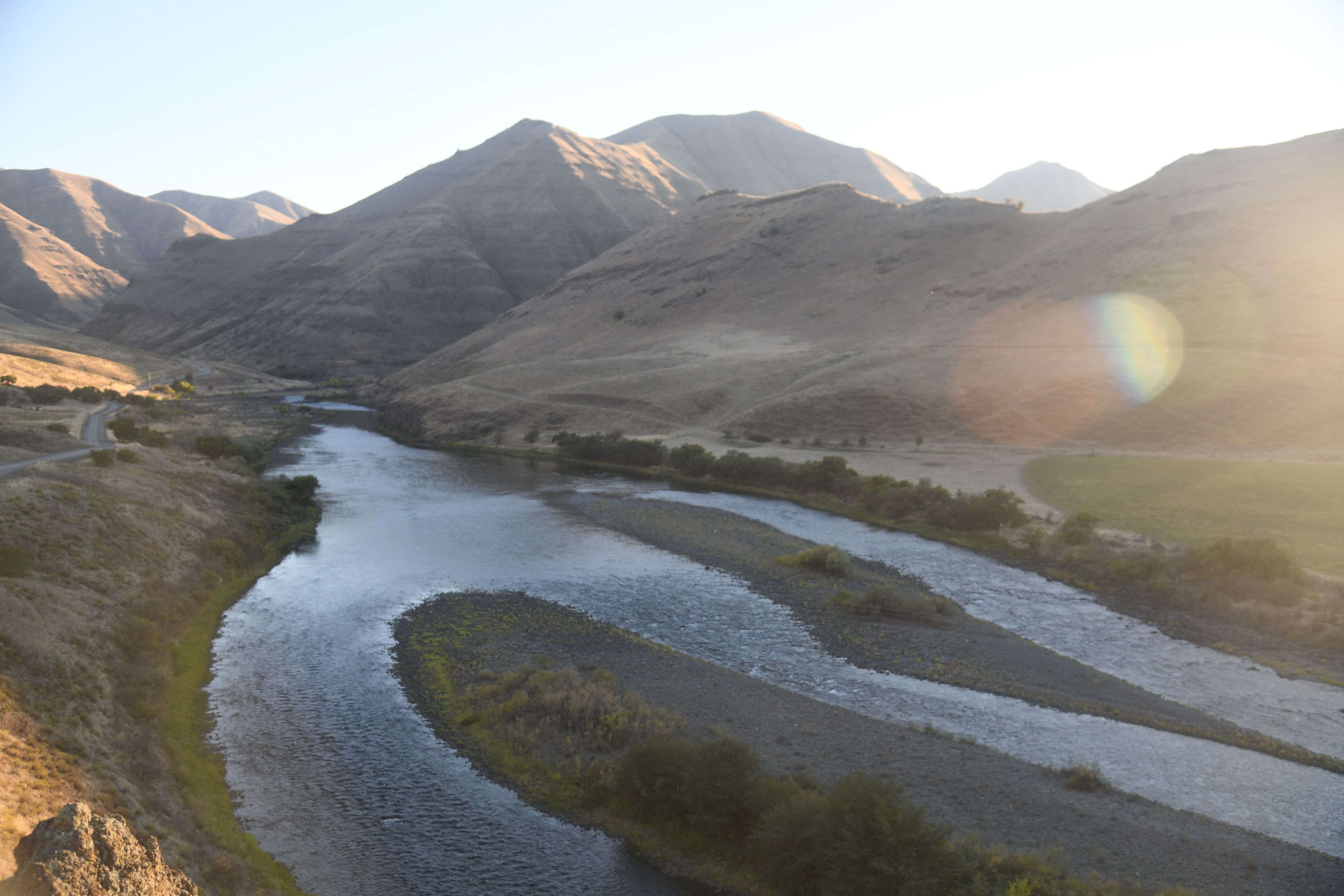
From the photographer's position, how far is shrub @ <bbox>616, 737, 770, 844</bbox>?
837 inches

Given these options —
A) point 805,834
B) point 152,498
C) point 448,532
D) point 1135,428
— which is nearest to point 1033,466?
point 1135,428

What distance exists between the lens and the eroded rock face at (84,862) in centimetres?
1414

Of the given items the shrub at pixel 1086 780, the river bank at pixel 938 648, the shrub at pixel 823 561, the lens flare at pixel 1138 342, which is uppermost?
the lens flare at pixel 1138 342

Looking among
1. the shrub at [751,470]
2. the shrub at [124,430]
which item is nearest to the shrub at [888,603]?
the shrub at [751,470]

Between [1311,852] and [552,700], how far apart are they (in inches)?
831

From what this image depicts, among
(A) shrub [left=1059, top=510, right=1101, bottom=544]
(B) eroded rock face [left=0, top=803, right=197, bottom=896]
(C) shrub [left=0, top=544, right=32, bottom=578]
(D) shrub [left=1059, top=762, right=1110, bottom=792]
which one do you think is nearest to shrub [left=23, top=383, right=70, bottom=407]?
(C) shrub [left=0, top=544, right=32, bottom=578]

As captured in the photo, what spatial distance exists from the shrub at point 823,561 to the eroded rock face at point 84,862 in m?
34.1

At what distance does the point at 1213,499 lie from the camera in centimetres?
5303

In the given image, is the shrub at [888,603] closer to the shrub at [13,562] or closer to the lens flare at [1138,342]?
the shrub at [13,562]

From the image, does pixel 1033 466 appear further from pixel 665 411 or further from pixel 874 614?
pixel 665 411

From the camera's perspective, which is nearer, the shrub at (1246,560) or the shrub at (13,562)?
the shrub at (13,562)

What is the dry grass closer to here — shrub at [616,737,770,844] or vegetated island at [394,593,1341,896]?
vegetated island at [394,593,1341,896]

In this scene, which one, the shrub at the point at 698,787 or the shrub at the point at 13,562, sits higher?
the shrub at the point at 13,562

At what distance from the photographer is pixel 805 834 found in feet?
62.8
